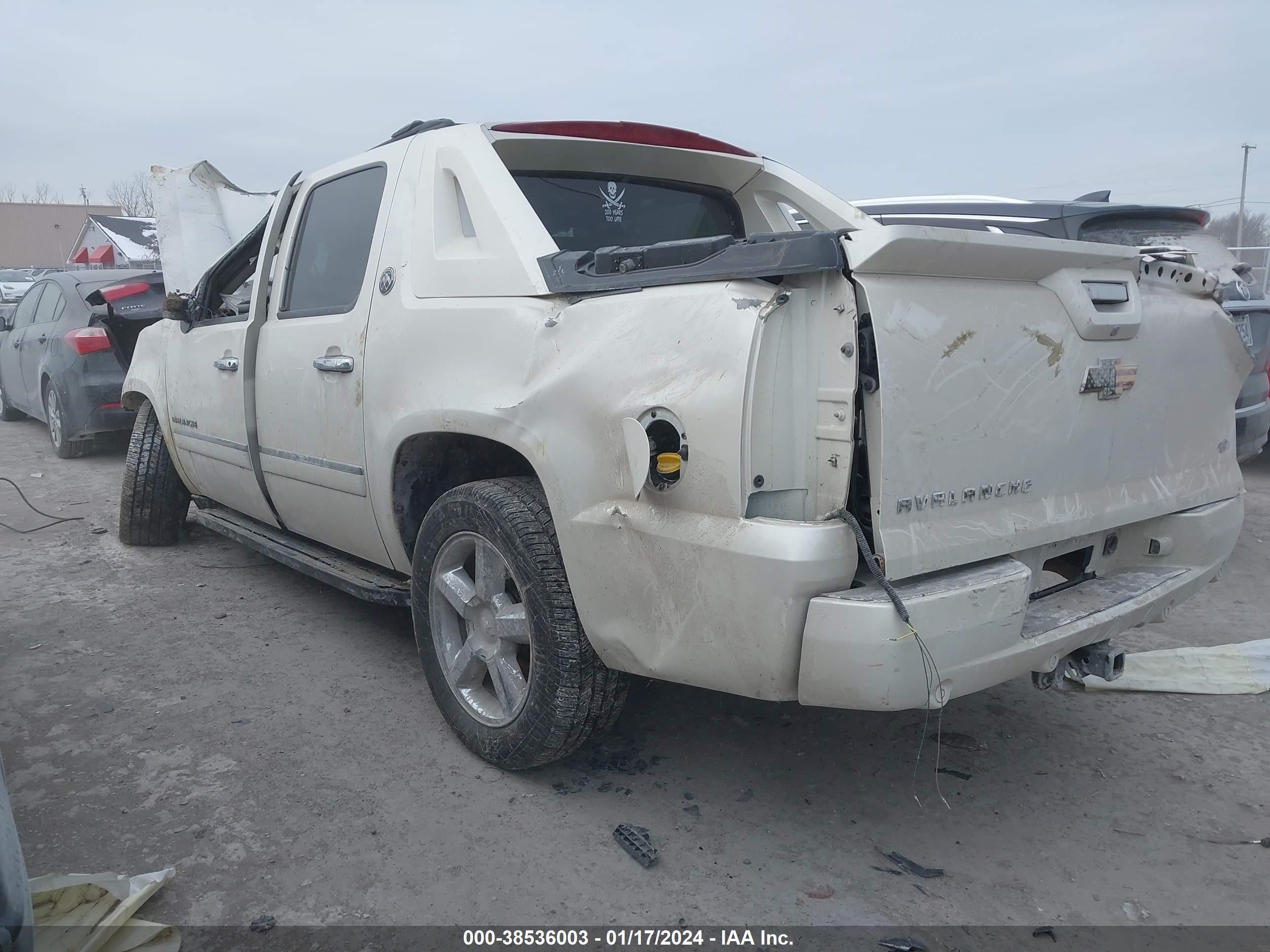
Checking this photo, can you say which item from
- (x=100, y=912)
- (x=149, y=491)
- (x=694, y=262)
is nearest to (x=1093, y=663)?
(x=694, y=262)

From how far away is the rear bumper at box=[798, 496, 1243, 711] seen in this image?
2.03 meters

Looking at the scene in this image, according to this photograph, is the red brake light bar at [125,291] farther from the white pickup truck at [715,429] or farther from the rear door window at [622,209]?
the rear door window at [622,209]

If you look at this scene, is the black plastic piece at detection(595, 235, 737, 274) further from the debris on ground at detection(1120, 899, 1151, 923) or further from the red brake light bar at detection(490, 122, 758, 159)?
the debris on ground at detection(1120, 899, 1151, 923)

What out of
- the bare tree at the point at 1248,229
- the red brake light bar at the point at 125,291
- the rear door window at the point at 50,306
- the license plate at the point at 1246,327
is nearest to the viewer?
the license plate at the point at 1246,327

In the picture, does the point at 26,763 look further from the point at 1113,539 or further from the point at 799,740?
the point at 1113,539

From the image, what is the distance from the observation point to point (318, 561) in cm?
381

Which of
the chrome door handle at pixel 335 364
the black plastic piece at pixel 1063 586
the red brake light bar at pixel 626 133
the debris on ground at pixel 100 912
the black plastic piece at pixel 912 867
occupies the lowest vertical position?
the black plastic piece at pixel 912 867

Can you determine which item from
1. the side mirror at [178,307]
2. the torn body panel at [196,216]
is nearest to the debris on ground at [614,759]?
the side mirror at [178,307]

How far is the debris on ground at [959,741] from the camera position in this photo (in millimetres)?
3119

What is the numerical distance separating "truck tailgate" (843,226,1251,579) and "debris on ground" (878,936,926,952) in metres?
0.86

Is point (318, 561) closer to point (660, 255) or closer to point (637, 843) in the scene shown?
point (637, 843)

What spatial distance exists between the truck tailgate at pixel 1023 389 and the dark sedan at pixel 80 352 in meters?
6.44

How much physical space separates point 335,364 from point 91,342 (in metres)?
5.65

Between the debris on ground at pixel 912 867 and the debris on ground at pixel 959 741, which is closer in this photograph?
the debris on ground at pixel 912 867
